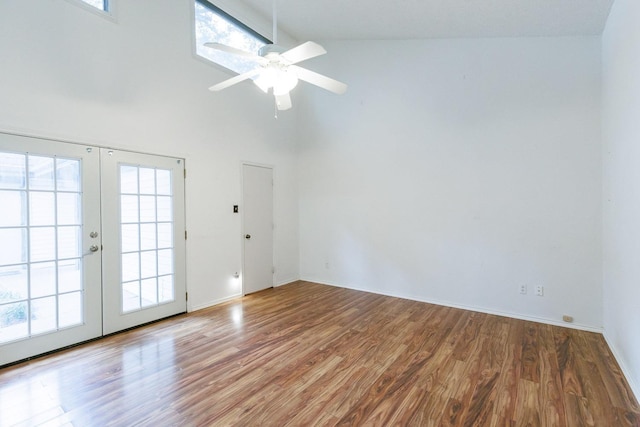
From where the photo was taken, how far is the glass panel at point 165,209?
3.67m

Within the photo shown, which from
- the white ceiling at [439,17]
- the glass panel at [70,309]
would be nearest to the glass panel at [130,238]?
the glass panel at [70,309]

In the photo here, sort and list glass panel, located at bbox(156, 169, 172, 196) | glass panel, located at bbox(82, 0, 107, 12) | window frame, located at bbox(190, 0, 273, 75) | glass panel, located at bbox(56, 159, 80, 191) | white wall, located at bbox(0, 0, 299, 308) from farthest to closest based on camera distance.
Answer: window frame, located at bbox(190, 0, 273, 75)
glass panel, located at bbox(156, 169, 172, 196)
glass panel, located at bbox(82, 0, 107, 12)
glass panel, located at bbox(56, 159, 80, 191)
white wall, located at bbox(0, 0, 299, 308)

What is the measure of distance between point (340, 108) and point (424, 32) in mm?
1636

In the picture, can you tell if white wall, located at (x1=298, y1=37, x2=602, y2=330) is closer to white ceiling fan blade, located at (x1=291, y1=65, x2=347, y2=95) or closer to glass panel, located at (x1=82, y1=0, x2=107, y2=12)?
white ceiling fan blade, located at (x1=291, y1=65, x2=347, y2=95)

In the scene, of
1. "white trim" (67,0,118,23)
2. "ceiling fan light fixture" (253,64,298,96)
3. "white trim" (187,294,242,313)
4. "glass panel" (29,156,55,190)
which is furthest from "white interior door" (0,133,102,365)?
"ceiling fan light fixture" (253,64,298,96)

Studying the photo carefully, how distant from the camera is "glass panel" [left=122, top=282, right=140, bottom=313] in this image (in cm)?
336

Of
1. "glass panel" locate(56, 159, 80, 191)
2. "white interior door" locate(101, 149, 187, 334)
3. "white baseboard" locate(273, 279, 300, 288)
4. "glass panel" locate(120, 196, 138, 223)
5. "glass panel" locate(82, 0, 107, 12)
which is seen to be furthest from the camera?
"white baseboard" locate(273, 279, 300, 288)

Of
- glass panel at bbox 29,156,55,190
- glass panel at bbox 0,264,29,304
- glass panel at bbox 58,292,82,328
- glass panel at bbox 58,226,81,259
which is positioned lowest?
glass panel at bbox 58,292,82,328

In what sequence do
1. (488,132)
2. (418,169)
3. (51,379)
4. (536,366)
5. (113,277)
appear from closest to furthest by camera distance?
(51,379) → (536,366) → (113,277) → (488,132) → (418,169)

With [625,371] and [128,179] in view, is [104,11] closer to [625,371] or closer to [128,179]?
[128,179]

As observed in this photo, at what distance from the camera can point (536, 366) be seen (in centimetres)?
263

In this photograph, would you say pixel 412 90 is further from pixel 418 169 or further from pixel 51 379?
pixel 51 379

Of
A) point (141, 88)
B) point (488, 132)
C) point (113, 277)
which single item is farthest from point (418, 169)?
point (113, 277)

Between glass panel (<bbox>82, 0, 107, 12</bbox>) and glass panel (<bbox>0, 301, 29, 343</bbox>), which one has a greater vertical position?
glass panel (<bbox>82, 0, 107, 12</bbox>)
